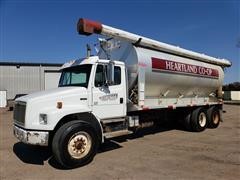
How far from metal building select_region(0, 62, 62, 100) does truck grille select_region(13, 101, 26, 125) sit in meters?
24.6

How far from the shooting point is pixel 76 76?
779 centimetres

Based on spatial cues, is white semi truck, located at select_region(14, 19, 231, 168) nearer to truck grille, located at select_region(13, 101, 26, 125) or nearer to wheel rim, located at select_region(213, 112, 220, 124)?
truck grille, located at select_region(13, 101, 26, 125)

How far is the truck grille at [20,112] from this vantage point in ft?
21.8

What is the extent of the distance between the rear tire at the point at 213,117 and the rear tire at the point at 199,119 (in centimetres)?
32

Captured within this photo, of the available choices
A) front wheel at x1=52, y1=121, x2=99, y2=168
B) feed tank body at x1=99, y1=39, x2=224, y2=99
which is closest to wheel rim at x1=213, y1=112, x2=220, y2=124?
feed tank body at x1=99, y1=39, x2=224, y2=99

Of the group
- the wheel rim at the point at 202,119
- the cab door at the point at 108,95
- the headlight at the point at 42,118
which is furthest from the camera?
the wheel rim at the point at 202,119

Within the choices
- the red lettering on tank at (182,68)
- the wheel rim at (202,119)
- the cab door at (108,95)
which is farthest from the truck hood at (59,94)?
the wheel rim at (202,119)

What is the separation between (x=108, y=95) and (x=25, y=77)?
1058 inches

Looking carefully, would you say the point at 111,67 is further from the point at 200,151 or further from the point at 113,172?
the point at 200,151

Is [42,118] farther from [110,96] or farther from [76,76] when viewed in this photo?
[110,96]

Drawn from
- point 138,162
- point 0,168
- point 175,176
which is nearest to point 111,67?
point 138,162

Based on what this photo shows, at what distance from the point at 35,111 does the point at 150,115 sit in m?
4.68

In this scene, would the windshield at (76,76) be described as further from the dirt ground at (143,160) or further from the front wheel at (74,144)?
the dirt ground at (143,160)

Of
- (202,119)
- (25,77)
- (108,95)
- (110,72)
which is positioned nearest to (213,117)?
(202,119)
